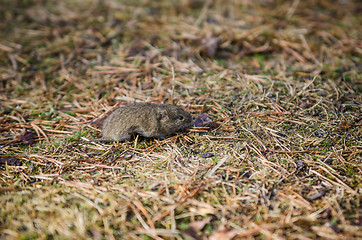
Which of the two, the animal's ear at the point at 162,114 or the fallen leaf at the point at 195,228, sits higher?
the animal's ear at the point at 162,114

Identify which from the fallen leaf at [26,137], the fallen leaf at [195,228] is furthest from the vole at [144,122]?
the fallen leaf at [195,228]

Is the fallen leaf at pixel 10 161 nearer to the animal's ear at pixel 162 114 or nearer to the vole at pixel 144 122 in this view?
the vole at pixel 144 122

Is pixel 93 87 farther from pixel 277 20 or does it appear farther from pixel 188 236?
pixel 277 20

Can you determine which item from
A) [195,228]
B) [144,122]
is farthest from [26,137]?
[195,228]

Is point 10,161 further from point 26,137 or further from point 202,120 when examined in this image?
point 202,120

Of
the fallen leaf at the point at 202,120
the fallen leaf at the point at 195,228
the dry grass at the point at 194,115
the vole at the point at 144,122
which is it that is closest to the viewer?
the fallen leaf at the point at 195,228

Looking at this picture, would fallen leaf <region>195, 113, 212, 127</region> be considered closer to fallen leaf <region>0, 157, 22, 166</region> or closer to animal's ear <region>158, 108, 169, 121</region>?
animal's ear <region>158, 108, 169, 121</region>
